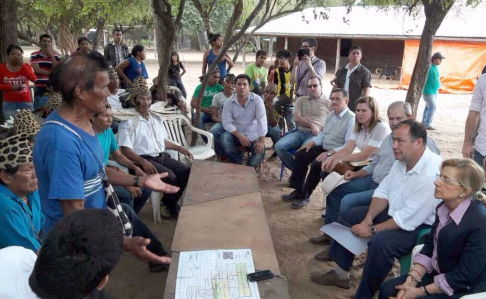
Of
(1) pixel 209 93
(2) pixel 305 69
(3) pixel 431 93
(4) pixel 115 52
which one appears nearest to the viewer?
(1) pixel 209 93

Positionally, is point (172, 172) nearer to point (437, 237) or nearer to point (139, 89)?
point (139, 89)

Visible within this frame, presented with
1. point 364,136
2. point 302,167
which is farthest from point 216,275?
point 302,167

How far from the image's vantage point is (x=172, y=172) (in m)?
4.28

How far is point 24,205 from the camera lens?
2123 millimetres

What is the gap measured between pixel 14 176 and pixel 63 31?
841 inches

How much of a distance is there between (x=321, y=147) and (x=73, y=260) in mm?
4185

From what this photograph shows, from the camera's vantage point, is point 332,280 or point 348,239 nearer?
point 348,239

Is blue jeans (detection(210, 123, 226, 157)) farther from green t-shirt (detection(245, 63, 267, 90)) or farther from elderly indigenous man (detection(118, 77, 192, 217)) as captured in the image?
green t-shirt (detection(245, 63, 267, 90))

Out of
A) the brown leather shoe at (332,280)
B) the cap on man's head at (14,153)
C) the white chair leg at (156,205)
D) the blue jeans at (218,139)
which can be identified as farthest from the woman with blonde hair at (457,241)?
the blue jeans at (218,139)

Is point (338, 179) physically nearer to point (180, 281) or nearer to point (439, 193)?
point (439, 193)

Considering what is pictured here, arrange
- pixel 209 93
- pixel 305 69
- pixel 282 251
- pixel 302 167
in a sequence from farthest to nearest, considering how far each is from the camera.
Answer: pixel 305 69
pixel 209 93
pixel 302 167
pixel 282 251

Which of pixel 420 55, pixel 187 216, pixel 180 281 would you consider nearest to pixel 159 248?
pixel 187 216

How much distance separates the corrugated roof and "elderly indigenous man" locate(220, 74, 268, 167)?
1040cm

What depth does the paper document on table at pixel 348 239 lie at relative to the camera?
301cm
